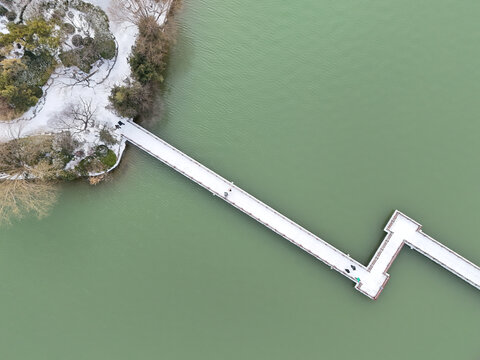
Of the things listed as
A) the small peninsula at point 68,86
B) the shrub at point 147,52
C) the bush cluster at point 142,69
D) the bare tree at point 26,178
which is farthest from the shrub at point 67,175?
the shrub at point 147,52

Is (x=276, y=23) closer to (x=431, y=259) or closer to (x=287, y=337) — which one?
(x=431, y=259)

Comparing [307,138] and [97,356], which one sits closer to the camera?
[97,356]

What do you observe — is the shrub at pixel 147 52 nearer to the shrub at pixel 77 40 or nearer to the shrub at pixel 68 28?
the shrub at pixel 77 40

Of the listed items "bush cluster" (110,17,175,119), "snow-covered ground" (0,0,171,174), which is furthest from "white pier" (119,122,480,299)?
"snow-covered ground" (0,0,171,174)

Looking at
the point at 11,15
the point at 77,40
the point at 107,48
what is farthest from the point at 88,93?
the point at 11,15

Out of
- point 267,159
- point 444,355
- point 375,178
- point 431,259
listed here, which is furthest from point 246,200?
point 444,355

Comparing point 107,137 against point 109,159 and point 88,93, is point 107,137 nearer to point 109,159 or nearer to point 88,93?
point 109,159
